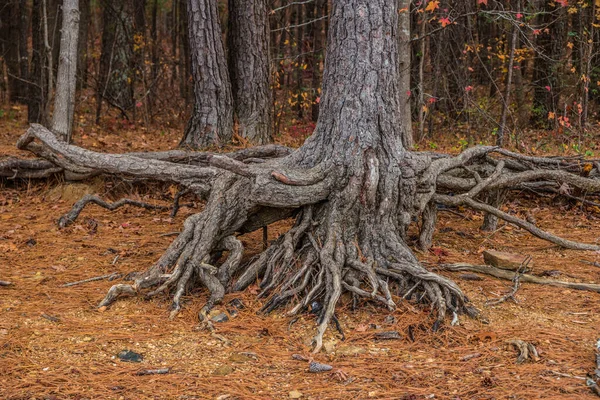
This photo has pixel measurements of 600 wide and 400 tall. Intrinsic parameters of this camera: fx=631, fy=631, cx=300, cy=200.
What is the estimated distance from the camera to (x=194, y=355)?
159 inches

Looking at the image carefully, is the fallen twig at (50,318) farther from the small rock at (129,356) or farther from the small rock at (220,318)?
the small rock at (220,318)

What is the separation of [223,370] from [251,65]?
6.76m

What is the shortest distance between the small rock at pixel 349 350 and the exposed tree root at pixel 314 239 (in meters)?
0.36

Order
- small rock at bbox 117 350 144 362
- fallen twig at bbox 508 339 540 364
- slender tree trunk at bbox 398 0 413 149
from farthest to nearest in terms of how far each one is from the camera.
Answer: slender tree trunk at bbox 398 0 413 149 → small rock at bbox 117 350 144 362 → fallen twig at bbox 508 339 540 364

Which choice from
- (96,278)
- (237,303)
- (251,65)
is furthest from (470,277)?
(251,65)

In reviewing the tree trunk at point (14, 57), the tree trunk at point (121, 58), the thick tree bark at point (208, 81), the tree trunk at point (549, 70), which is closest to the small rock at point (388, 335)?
the thick tree bark at point (208, 81)

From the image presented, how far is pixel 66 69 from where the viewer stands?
853cm

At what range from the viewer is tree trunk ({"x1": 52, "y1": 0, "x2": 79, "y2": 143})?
27.7 feet

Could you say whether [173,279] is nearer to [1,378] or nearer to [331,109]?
[1,378]

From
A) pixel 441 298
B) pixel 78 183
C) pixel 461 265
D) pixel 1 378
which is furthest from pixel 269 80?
pixel 1 378

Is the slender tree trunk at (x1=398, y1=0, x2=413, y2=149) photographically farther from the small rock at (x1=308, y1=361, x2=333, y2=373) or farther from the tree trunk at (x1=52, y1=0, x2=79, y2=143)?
the small rock at (x1=308, y1=361, x2=333, y2=373)

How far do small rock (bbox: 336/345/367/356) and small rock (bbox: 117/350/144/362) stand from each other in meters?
1.26

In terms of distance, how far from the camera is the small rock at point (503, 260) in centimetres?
549

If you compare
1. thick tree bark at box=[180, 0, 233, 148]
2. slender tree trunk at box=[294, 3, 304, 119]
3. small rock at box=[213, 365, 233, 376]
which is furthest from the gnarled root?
slender tree trunk at box=[294, 3, 304, 119]
